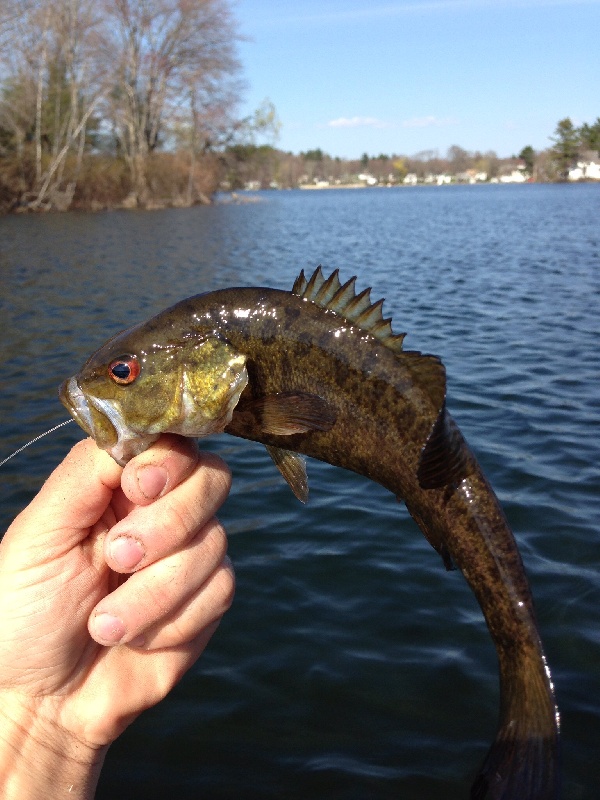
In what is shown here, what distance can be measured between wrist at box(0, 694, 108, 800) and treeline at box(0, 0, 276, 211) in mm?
54188

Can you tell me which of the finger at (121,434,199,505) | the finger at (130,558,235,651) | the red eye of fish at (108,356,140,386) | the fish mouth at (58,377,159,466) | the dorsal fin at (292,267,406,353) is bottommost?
the finger at (130,558,235,651)

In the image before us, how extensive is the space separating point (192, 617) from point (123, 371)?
3.12 feet

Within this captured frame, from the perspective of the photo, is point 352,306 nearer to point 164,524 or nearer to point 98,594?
point 164,524

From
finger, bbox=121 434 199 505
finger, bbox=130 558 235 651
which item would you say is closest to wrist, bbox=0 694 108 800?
finger, bbox=130 558 235 651

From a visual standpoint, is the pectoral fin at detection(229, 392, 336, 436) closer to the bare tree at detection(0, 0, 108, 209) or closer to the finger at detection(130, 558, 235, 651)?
the finger at detection(130, 558, 235, 651)

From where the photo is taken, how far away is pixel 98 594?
2783mm

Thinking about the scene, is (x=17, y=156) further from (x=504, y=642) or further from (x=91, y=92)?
(x=504, y=642)

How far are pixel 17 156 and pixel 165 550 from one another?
186 feet

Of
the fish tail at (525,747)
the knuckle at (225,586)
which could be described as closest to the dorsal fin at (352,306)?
the knuckle at (225,586)

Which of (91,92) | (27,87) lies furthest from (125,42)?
(27,87)

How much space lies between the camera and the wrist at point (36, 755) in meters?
2.60

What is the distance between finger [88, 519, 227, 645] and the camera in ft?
8.09

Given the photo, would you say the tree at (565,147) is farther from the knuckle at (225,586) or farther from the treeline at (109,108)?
the knuckle at (225,586)

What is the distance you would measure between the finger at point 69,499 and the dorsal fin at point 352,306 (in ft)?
3.10
